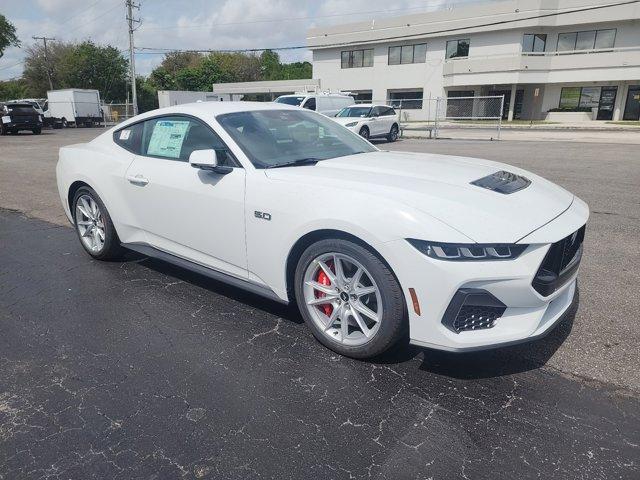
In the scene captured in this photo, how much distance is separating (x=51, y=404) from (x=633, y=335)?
3.70m

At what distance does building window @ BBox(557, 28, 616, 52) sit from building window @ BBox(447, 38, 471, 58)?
263 inches

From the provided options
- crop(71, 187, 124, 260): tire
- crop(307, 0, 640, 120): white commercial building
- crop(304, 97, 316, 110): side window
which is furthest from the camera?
crop(307, 0, 640, 120): white commercial building

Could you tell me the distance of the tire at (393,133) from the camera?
22.4 m

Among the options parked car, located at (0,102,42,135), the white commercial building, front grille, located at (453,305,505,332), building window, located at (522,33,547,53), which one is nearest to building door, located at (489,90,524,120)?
the white commercial building

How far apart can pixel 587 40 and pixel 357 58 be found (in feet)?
58.6

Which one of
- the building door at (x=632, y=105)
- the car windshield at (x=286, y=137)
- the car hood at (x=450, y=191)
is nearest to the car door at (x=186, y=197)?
the car windshield at (x=286, y=137)

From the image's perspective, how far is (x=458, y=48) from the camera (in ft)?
124

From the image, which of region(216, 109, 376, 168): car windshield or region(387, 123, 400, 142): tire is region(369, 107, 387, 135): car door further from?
region(216, 109, 376, 168): car windshield

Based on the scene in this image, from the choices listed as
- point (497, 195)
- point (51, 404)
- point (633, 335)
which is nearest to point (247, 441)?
point (51, 404)

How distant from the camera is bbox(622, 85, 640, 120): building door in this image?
3397 centimetres

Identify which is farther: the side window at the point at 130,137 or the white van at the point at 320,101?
the white van at the point at 320,101

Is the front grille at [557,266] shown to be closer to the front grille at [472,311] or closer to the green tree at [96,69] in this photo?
the front grille at [472,311]

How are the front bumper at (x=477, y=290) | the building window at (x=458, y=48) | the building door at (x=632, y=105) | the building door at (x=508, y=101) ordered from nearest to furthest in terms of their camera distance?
the front bumper at (x=477, y=290) < the building door at (x=632, y=105) < the building door at (x=508, y=101) < the building window at (x=458, y=48)

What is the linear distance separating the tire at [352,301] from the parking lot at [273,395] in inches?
6.0
